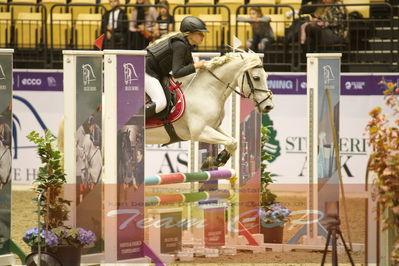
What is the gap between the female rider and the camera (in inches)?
271

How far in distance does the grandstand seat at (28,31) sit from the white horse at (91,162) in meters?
5.71

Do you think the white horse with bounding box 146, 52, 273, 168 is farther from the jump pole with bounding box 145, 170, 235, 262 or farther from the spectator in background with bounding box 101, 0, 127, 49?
the spectator in background with bounding box 101, 0, 127, 49

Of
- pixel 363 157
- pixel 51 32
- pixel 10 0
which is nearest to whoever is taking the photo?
pixel 363 157

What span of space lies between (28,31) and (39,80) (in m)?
1.03

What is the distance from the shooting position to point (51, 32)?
1157 cm

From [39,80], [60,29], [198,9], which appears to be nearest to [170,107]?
[39,80]

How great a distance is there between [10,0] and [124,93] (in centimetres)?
697

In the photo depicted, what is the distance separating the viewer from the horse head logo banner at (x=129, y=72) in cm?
628

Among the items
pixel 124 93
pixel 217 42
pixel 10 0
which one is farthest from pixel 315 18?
pixel 124 93

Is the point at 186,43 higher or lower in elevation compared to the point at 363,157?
higher

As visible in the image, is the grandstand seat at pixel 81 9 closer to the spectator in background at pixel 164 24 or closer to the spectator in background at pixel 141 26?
the spectator in background at pixel 141 26

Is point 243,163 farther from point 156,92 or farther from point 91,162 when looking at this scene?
point 91,162

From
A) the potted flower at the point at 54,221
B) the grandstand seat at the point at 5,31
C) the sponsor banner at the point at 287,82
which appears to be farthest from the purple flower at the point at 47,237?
the grandstand seat at the point at 5,31

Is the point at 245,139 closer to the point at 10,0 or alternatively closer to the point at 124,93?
the point at 124,93
